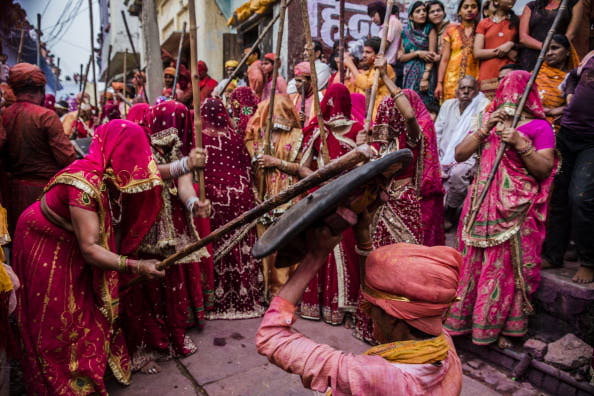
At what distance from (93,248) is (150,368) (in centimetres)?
133

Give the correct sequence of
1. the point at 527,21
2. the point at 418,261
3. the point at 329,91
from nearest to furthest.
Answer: the point at 418,261, the point at 329,91, the point at 527,21

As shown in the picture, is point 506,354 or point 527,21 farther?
point 527,21

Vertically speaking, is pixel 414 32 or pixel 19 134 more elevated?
pixel 414 32

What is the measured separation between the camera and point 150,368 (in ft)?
9.78

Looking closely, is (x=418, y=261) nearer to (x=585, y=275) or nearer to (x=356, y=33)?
(x=585, y=275)

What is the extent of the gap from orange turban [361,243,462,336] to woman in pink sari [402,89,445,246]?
6.94 ft

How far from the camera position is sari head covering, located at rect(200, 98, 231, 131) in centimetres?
389

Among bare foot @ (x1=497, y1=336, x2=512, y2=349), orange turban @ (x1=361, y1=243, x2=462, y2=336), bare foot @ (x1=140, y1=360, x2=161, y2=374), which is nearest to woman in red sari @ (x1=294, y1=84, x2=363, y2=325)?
bare foot @ (x1=497, y1=336, x2=512, y2=349)

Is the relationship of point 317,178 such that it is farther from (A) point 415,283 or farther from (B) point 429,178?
(B) point 429,178

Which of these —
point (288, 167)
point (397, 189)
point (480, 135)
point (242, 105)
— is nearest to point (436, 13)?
point (242, 105)

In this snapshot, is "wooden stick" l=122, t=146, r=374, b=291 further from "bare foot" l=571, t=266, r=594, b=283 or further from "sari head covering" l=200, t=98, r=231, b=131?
"bare foot" l=571, t=266, r=594, b=283

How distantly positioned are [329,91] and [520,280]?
94.9 inches

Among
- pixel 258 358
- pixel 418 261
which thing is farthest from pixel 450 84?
pixel 418 261

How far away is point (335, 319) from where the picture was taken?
12.6 feet
